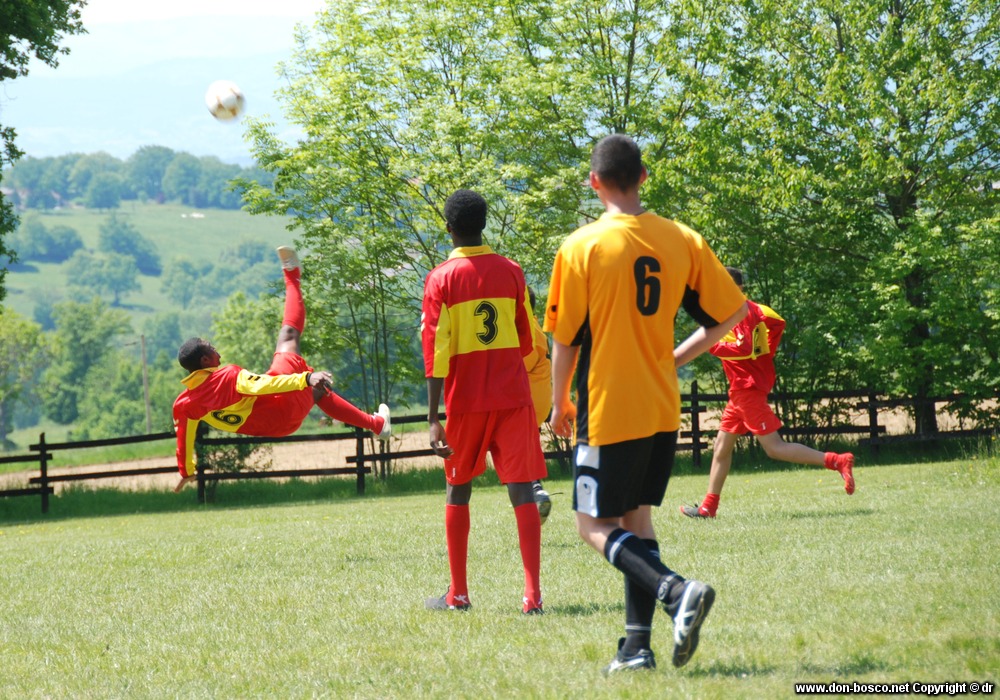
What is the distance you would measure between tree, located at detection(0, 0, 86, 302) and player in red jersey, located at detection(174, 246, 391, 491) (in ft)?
43.1

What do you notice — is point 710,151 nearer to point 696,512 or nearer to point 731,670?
point 696,512

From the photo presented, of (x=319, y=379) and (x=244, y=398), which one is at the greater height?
(x=319, y=379)

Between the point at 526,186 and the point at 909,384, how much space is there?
9138 millimetres

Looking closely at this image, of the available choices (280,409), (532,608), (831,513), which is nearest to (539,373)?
(280,409)

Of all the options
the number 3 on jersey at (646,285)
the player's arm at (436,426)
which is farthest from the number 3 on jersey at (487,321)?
the number 3 on jersey at (646,285)

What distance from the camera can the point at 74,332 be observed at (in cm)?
13488

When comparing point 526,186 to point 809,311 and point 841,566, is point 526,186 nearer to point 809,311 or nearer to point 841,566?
point 809,311

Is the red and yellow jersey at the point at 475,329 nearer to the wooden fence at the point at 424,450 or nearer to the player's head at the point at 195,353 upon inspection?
the player's head at the point at 195,353

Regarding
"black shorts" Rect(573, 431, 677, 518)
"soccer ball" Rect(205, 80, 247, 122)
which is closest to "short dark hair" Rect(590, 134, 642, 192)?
"black shorts" Rect(573, 431, 677, 518)

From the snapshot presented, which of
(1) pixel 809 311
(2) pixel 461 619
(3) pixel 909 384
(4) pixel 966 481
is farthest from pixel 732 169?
(2) pixel 461 619

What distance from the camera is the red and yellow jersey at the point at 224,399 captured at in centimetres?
842

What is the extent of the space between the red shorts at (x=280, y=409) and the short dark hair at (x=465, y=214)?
335 cm

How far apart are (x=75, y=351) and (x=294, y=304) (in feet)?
446

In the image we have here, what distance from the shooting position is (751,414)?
378 inches
